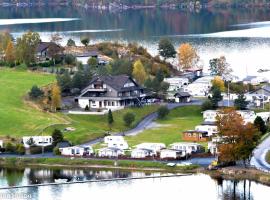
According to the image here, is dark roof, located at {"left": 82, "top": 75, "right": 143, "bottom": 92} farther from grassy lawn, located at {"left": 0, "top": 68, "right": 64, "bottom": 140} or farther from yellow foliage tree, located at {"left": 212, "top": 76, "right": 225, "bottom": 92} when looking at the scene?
yellow foliage tree, located at {"left": 212, "top": 76, "right": 225, "bottom": 92}

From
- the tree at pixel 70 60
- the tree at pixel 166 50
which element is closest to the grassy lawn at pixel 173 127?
the tree at pixel 70 60

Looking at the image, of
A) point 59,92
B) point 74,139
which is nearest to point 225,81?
point 59,92

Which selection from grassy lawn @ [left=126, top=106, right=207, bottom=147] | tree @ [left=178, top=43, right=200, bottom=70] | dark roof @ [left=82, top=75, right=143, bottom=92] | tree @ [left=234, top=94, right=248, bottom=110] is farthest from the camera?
tree @ [left=178, top=43, right=200, bottom=70]

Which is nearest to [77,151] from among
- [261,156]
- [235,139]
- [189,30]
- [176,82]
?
[235,139]

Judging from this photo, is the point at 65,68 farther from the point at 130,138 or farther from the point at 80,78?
the point at 130,138

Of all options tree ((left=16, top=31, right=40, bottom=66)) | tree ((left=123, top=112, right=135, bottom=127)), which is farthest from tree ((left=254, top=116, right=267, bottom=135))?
tree ((left=16, top=31, right=40, bottom=66))

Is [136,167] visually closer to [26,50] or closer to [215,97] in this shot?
[215,97]
